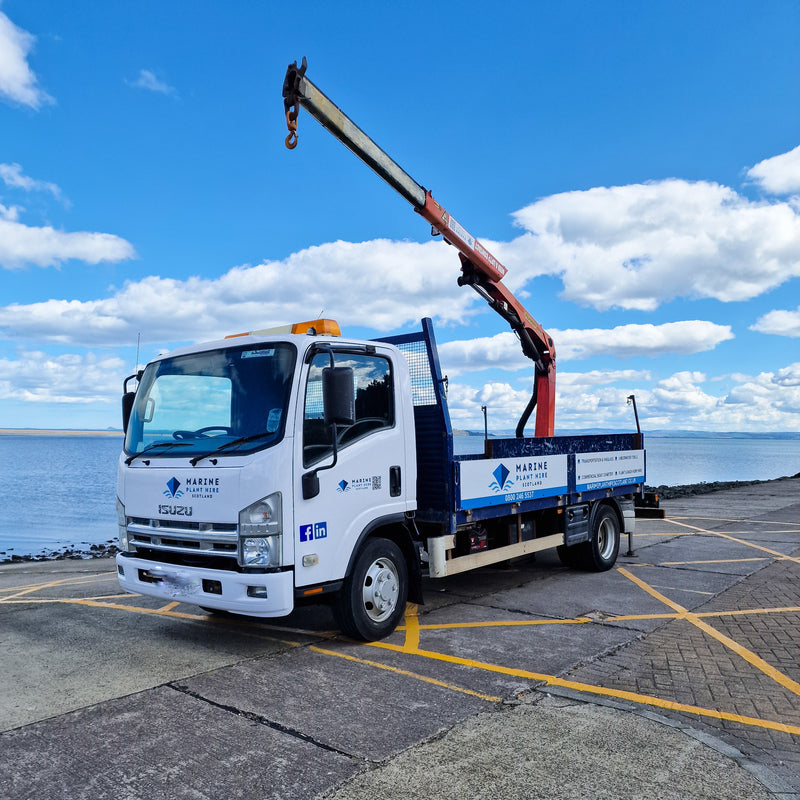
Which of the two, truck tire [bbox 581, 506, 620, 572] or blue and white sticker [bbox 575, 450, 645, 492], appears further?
truck tire [bbox 581, 506, 620, 572]

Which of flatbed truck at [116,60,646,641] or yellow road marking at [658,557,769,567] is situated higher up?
flatbed truck at [116,60,646,641]

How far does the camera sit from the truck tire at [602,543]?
9.06 m

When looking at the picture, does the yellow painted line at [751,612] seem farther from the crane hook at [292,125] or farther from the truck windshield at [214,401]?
the crane hook at [292,125]

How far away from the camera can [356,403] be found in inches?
232

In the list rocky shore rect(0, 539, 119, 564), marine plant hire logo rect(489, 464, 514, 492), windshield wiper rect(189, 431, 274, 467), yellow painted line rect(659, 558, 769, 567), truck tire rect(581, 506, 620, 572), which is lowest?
rocky shore rect(0, 539, 119, 564)

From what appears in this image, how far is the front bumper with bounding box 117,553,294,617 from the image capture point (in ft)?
16.3

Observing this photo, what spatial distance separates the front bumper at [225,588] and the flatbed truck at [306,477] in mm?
10

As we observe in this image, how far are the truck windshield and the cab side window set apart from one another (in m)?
0.21

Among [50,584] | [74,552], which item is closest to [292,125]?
[50,584]

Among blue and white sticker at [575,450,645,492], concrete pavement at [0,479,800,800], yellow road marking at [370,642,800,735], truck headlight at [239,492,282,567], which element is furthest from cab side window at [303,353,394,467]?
blue and white sticker at [575,450,645,492]

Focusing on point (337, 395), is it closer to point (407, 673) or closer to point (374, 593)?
point (374, 593)

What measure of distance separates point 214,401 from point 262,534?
1.26 metres

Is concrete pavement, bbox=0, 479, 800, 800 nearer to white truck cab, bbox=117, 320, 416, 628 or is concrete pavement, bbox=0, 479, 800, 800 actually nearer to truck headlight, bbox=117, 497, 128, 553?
white truck cab, bbox=117, 320, 416, 628

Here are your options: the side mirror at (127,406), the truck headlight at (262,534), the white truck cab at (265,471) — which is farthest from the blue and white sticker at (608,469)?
the side mirror at (127,406)
